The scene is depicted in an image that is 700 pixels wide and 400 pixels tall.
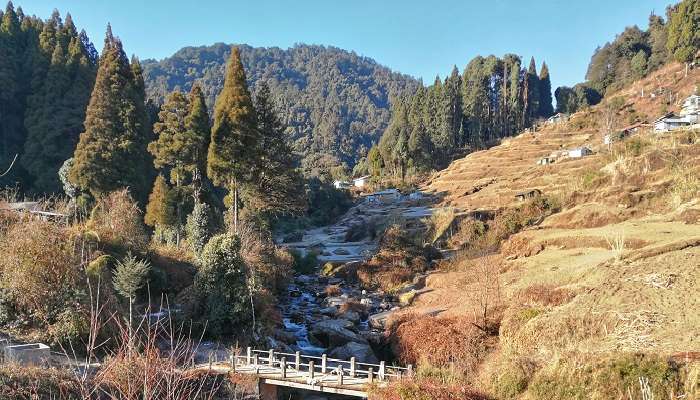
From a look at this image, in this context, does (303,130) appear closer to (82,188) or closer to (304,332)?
(82,188)

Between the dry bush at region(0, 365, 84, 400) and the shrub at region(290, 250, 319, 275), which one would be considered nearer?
the dry bush at region(0, 365, 84, 400)

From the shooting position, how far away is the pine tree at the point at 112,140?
29.8 meters

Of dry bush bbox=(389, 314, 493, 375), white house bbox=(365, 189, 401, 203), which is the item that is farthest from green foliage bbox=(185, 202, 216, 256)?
white house bbox=(365, 189, 401, 203)

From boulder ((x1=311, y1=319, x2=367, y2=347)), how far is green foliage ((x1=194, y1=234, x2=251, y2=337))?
4133 mm

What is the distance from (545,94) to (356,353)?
331 feet

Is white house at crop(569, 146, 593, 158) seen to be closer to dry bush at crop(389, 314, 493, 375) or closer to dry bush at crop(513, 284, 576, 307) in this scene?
dry bush at crop(513, 284, 576, 307)

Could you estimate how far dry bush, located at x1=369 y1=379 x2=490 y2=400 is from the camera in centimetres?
1145

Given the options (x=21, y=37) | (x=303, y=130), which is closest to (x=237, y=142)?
(x=21, y=37)

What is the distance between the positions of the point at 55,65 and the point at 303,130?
112666 mm

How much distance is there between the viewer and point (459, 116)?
84.4 meters

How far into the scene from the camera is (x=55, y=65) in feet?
149

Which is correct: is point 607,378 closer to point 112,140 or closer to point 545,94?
point 112,140

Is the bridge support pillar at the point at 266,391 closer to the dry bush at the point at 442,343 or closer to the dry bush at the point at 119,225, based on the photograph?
the dry bush at the point at 442,343

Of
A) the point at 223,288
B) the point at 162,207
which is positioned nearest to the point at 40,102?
the point at 162,207
